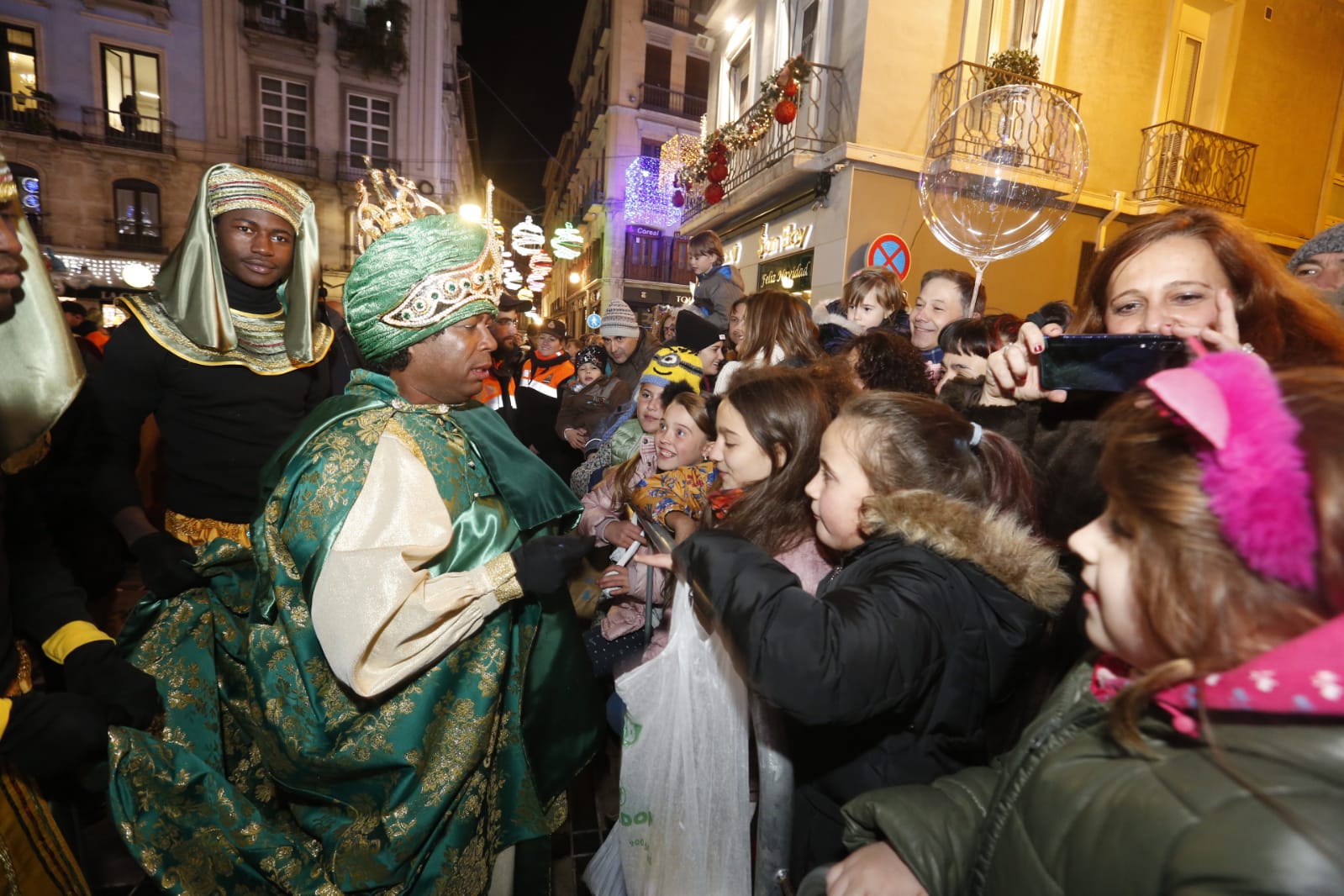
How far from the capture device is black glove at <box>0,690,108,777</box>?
136cm

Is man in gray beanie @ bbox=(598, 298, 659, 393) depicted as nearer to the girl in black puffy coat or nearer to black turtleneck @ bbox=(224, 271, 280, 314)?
black turtleneck @ bbox=(224, 271, 280, 314)

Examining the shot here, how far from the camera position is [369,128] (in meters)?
22.2

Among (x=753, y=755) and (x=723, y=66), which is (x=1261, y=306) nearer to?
(x=753, y=755)

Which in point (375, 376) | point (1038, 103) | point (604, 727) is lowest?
point (604, 727)

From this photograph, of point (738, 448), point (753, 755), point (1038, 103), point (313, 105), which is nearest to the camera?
point (753, 755)

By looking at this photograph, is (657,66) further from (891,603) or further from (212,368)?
(891,603)

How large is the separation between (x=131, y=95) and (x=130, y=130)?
1392mm

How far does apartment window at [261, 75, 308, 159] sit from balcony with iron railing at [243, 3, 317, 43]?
1.39 meters

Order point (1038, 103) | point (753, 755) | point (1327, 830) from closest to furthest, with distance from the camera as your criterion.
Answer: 1. point (1327, 830)
2. point (753, 755)
3. point (1038, 103)

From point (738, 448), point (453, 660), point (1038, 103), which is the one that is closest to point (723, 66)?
point (1038, 103)

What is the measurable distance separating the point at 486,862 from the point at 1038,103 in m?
8.83

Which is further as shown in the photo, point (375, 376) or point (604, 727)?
point (604, 727)

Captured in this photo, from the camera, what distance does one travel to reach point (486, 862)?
182 cm

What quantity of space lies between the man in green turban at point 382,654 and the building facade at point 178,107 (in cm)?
1856
